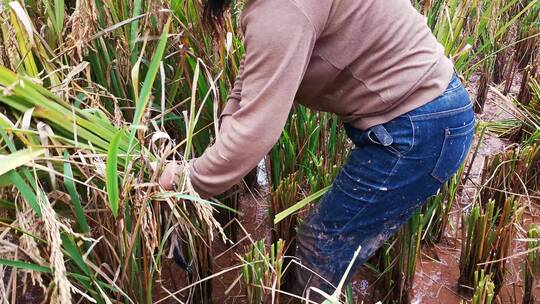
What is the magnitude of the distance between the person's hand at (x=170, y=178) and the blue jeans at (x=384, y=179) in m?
0.42

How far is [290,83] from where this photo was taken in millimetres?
1124

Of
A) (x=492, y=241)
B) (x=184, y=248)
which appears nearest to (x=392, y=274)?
(x=492, y=241)

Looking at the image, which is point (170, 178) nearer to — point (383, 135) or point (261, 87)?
point (261, 87)

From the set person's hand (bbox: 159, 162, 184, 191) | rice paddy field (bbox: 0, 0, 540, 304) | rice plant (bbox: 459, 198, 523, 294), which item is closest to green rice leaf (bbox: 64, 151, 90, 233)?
rice paddy field (bbox: 0, 0, 540, 304)

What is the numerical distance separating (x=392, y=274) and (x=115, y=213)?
1.03 metres

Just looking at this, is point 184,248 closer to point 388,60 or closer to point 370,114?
point 370,114

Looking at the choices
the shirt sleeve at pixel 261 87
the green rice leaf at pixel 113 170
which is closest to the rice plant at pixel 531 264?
the shirt sleeve at pixel 261 87

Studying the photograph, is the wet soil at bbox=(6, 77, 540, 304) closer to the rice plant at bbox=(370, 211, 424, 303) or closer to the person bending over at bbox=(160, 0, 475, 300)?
the rice plant at bbox=(370, 211, 424, 303)

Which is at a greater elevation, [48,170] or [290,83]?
[290,83]

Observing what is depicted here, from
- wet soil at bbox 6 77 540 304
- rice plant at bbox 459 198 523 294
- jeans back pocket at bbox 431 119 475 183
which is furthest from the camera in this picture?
wet soil at bbox 6 77 540 304

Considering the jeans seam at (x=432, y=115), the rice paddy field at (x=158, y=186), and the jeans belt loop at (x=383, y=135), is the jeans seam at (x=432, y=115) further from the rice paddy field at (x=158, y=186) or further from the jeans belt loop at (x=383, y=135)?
the rice paddy field at (x=158, y=186)

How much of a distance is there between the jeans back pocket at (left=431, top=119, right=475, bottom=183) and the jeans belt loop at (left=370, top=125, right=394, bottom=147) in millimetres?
145

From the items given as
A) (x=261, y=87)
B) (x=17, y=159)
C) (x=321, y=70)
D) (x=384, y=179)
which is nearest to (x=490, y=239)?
(x=384, y=179)

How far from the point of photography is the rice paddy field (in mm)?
1141
